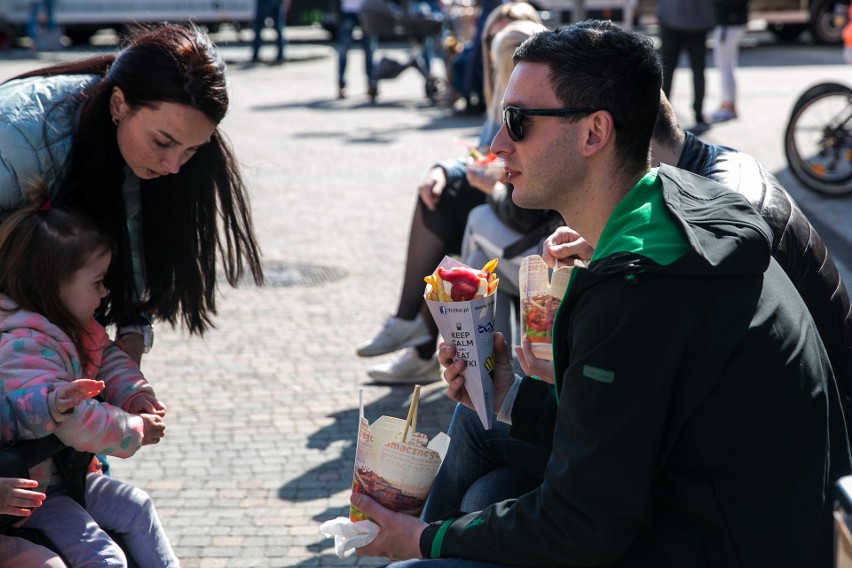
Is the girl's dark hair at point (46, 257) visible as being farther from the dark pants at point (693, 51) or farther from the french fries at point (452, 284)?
the dark pants at point (693, 51)

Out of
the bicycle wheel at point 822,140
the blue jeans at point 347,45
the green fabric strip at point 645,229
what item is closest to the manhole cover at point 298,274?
the bicycle wheel at point 822,140

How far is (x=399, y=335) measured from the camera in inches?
191

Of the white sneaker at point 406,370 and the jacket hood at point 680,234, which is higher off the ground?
the jacket hood at point 680,234

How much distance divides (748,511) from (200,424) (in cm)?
306

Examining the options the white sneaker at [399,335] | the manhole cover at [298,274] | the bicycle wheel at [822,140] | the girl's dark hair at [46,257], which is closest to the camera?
the girl's dark hair at [46,257]

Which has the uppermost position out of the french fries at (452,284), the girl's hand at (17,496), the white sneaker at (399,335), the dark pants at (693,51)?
the french fries at (452,284)

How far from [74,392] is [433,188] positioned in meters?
2.54

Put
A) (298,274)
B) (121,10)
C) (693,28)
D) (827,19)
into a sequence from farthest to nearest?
(121,10) < (827,19) < (693,28) < (298,274)

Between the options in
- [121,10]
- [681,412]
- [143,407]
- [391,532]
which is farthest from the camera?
[121,10]

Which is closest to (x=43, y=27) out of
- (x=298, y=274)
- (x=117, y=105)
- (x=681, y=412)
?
(x=298, y=274)

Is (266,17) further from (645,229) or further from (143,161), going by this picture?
(645,229)

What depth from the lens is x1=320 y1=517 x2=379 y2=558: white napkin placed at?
2.31m

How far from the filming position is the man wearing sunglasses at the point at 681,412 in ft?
6.12

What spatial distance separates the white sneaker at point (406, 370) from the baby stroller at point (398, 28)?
10015 millimetres
